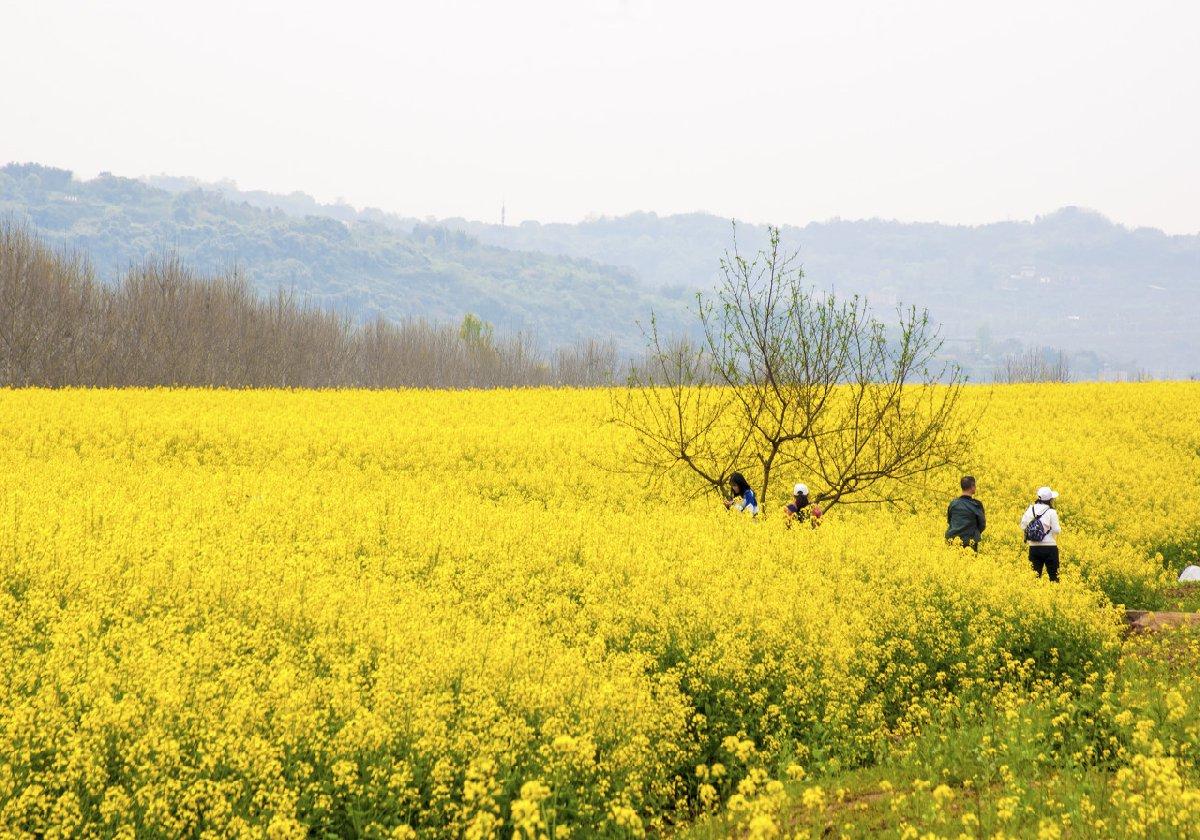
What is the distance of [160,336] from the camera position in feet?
191

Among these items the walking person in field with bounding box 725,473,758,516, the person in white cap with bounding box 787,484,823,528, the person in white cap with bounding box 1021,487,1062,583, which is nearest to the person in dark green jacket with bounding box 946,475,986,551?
the person in white cap with bounding box 1021,487,1062,583

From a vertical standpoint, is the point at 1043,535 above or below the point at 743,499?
above

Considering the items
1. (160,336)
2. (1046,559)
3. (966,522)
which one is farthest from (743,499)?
(160,336)

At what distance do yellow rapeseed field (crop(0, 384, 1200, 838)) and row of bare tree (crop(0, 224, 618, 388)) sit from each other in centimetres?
2027

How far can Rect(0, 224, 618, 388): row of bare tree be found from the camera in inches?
1951

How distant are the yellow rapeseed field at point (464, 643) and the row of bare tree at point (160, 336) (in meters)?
20.3

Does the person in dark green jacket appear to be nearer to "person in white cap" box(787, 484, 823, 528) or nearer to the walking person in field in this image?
"person in white cap" box(787, 484, 823, 528)

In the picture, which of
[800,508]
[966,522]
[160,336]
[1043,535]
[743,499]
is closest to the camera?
[1043,535]

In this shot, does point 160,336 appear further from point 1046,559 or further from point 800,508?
point 1046,559

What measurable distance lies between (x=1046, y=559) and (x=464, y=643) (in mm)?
9781

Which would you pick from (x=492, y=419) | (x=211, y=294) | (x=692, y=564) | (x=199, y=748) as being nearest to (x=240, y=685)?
(x=199, y=748)

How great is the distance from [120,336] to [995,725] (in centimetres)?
5811

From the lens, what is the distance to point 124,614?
10.2 metres

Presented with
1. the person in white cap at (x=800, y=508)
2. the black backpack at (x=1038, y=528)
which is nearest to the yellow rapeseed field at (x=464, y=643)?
the person in white cap at (x=800, y=508)
